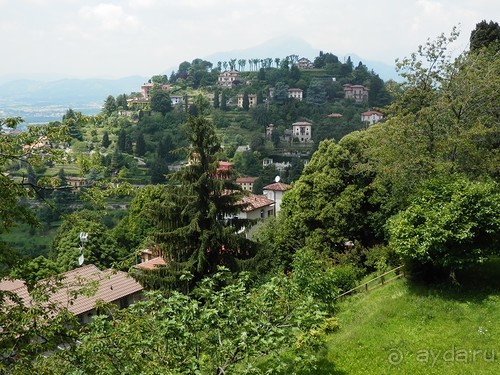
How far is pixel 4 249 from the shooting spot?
566cm

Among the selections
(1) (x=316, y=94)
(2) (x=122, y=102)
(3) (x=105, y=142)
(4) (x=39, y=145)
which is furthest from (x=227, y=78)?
(4) (x=39, y=145)

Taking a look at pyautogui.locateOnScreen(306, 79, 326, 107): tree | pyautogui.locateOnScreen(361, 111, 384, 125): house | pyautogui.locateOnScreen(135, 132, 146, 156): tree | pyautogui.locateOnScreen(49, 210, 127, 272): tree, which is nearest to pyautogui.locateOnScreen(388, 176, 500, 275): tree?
pyautogui.locateOnScreen(49, 210, 127, 272): tree

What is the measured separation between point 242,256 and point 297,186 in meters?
5.01

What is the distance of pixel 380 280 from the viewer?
14.4 meters

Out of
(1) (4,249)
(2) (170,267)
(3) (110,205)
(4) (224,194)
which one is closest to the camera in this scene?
(1) (4,249)

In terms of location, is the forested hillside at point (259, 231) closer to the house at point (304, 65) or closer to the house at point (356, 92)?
the house at point (356, 92)

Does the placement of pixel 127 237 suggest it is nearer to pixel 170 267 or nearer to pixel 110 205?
pixel 170 267

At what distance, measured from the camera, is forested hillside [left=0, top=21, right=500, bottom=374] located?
5.91 m

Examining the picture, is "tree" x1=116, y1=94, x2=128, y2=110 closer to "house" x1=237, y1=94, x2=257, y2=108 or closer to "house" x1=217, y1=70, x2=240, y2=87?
"house" x1=237, y1=94, x2=257, y2=108

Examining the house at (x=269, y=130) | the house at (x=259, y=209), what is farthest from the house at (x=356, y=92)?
the house at (x=259, y=209)

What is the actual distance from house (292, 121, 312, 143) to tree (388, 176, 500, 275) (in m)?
101

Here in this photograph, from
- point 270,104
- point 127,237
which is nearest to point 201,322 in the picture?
point 127,237

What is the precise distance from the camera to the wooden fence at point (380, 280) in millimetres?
13660

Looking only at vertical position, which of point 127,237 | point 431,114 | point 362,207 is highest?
point 431,114
